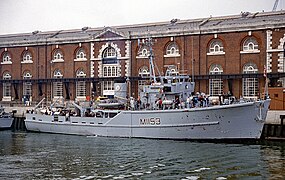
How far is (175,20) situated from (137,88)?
A: 8.77m

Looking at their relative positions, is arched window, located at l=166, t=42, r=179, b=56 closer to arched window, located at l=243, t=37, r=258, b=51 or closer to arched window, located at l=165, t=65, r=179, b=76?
arched window, located at l=165, t=65, r=179, b=76

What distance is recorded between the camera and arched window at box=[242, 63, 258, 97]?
1729 inches

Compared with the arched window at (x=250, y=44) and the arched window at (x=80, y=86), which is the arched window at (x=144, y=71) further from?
the arched window at (x=250, y=44)

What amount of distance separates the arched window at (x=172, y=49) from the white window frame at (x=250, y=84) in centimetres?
727

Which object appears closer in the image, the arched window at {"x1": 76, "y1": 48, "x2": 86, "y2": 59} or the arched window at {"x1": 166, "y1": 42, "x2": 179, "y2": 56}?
the arched window at {"x1": 166, "y1": 42, "x2": 179, "y2": 56}

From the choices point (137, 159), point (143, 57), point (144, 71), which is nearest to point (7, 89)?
point (144, 71)

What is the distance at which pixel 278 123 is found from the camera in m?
35.9

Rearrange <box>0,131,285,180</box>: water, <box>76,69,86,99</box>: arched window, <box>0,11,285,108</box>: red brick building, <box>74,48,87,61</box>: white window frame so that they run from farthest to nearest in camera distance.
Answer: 1. <box>74,48,87,61</box>: white window frame
2. <box>76,69,86,99</box>: arched window
3. <box>0,11,285,108</box>: red brick building
4. <box>0,131,285,180</box>: water

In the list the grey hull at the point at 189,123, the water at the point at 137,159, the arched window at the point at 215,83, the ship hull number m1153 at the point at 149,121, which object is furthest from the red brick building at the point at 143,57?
the water at the point at 137,159

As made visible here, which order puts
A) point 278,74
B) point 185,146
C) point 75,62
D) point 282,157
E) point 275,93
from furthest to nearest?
1. point 75,62
2. point 278,74
3. point 275,93
4. point 185,146
5. point 282,157

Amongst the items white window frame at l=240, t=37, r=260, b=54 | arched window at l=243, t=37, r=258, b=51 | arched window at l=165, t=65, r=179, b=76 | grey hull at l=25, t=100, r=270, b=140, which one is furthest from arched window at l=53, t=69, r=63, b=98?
arched window at l=243, t=37, r=258, b=51

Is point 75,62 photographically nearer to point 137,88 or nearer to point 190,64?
point 137,88

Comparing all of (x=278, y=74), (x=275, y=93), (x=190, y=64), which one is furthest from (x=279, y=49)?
(x=190, y=64)

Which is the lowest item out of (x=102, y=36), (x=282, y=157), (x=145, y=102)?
(x=282, y=157)
